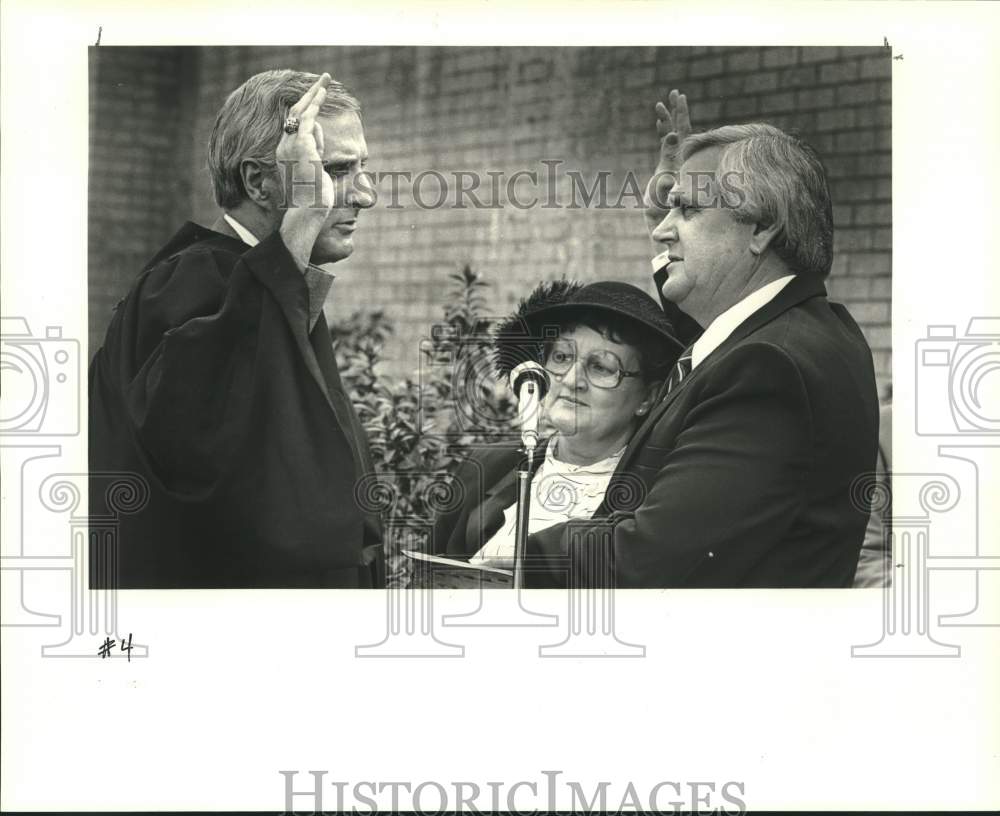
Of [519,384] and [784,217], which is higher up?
[784,217]

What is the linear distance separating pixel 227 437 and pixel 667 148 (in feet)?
6.13

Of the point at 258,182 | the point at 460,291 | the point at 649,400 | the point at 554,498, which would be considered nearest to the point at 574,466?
the point at 554,498

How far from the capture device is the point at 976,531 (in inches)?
153

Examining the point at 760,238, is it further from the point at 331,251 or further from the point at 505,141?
the point at 331,251

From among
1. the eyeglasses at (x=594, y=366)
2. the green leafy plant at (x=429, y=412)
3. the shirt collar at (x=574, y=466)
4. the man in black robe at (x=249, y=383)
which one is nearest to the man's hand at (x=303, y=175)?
the man in black robe at (x=249, y=383)

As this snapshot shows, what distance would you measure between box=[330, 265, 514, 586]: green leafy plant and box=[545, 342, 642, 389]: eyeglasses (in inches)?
8.4

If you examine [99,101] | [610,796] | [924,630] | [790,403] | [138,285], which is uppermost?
[99,101]

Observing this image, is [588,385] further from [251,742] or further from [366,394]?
[251,742]

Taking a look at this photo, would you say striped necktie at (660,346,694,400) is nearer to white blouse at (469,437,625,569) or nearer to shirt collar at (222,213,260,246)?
white blouse at (469,437,625,569)

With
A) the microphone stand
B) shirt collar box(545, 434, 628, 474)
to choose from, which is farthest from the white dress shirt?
shirt collar box(545, 434, 628, 474)

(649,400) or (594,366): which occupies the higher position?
(594,366)

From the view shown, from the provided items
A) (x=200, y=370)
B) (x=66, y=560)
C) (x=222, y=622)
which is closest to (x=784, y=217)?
(x=200, y=370)

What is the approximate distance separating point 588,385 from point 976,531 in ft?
4.95

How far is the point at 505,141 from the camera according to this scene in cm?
386
